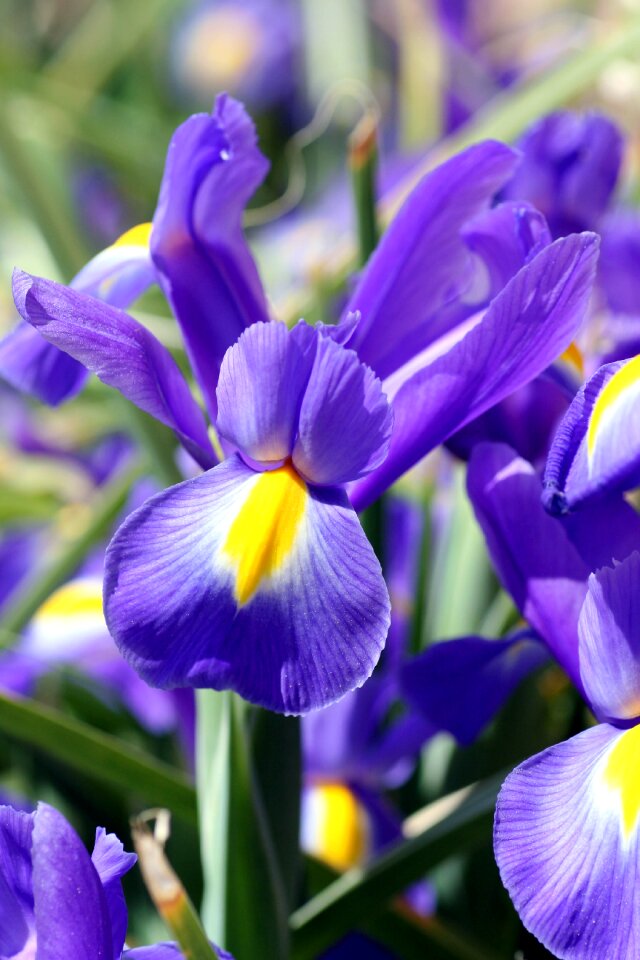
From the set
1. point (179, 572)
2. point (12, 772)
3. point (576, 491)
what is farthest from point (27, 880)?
point (12, 772)

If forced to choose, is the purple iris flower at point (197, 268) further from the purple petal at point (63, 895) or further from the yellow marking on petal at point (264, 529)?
the purple petal at point (63, 895)

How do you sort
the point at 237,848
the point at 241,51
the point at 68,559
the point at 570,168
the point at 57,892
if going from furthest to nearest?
the point at 241,51, the point at 68,559, the point at 570,168, the point at 237,848, the point at 57,892

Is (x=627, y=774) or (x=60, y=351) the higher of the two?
(x=60, y=351)

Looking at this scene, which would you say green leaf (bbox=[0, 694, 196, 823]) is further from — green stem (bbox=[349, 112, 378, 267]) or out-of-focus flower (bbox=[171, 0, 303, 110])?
out-of-focus flower (bbox=[171, 0, 303, 110])

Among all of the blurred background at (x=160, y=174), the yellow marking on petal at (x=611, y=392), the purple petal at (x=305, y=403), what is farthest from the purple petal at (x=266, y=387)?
the blurred background at (x=160, y=174)

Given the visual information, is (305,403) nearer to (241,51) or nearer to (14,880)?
(14,880)

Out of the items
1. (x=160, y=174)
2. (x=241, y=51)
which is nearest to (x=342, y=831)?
(x=160, y=174)
